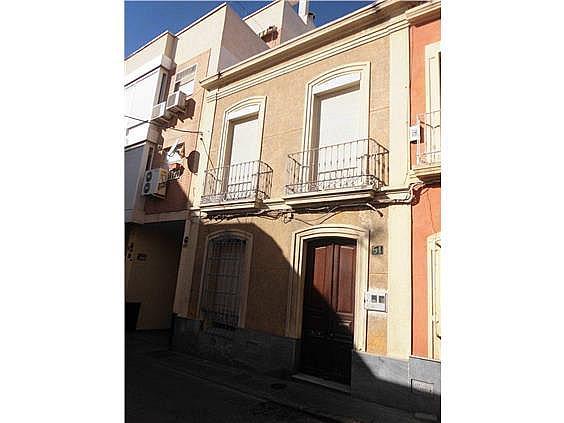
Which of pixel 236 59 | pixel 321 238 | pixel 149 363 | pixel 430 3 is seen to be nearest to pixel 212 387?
pixel 149 363

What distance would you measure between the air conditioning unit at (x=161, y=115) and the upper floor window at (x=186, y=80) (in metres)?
0.70

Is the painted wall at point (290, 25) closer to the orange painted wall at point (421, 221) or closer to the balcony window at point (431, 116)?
the orange painted wall at point (421, 221)

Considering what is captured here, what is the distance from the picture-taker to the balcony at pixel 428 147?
14.1 ft

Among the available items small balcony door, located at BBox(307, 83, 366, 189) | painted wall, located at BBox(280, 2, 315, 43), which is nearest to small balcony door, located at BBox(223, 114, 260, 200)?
small balcony door, located at BBox(307, 83, 366, 189)

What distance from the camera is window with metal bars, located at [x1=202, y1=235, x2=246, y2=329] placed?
20.5 feet

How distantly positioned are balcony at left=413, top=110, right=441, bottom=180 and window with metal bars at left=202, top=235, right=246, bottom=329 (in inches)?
136

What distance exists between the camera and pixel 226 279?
6.52m

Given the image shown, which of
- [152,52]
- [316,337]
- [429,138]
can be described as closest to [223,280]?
[316,337]

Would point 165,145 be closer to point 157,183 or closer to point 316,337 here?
point 157,183

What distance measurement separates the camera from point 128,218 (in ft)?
28.0

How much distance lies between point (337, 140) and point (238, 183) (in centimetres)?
224

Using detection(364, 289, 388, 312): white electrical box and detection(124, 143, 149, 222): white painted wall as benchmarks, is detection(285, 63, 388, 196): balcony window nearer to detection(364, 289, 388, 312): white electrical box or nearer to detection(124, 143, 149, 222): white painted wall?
detection(364, 289, 388, 312): white electrical box

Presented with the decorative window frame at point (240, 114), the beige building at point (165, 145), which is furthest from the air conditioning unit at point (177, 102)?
the decorative window frame at point (240, 114)
